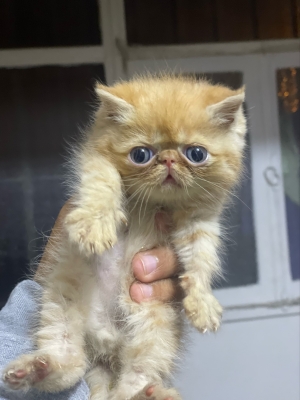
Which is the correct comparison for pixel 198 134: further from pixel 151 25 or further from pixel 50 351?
pixel 151 25

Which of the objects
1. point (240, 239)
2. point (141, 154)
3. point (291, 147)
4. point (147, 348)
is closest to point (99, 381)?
point (147, 348)

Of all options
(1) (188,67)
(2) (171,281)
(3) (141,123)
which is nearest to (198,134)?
(3) (141,123)

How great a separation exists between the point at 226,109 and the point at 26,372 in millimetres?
839

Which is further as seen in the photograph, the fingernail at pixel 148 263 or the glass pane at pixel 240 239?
the glass pane at pixel 240 239

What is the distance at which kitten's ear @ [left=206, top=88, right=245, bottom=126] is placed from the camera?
1.05 meters

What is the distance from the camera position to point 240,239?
8.49 feet

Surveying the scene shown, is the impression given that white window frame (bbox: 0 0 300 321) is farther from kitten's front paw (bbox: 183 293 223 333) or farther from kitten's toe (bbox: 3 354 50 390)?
kitten's toe (bbox: 3 354 50 390)

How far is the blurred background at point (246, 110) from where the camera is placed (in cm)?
238

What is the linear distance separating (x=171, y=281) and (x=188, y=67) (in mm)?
1733

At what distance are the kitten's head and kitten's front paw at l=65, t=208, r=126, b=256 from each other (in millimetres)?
162

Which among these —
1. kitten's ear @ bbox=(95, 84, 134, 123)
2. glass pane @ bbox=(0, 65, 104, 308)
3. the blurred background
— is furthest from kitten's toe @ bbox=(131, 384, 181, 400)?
glass pane @ bbox=(0, 65, 104, 308)

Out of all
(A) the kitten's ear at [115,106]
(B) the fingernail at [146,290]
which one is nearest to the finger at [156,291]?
(B) the fingernail at [146,290]

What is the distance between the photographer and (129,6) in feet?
7.98

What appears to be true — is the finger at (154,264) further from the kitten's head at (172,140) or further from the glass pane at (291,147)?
the glass pane at (291,147)
